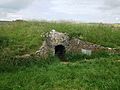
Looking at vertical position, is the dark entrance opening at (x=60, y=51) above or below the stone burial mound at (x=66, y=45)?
below

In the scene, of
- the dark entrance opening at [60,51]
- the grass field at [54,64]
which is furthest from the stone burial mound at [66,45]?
the grass field at [54,64]

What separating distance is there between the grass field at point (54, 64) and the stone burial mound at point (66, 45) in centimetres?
62

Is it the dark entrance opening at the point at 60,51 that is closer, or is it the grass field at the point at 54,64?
the grass field at the point at 54,64

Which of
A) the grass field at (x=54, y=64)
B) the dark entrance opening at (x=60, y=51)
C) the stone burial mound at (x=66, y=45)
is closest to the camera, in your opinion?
the grass field at (x=54, y=64)

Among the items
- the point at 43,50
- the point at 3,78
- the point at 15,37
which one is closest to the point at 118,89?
the point at 3,78

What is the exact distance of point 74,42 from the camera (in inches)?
1091

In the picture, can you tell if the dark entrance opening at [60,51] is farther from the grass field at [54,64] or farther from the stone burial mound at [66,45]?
the grass field at [54,64]

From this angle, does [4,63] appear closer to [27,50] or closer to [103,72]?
[27,50]

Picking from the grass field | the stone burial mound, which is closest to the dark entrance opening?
the stone burial mound

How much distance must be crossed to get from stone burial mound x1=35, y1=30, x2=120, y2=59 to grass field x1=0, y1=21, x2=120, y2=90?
622mm

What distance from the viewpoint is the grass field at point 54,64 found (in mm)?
19703

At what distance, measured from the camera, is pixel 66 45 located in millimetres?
27578

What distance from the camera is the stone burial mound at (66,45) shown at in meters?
26.9

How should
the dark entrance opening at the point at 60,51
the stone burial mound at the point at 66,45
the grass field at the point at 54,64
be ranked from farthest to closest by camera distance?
the dark entrance opening at the point at 60,51
the stone burial mound at the point at 66,45
the grass field at the point at 54,64
